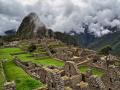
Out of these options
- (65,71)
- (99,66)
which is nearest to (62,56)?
(99,66)

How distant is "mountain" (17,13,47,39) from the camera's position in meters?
152

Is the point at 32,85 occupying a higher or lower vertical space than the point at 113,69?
lower

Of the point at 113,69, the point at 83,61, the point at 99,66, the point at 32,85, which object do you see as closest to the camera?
the point at 113,69

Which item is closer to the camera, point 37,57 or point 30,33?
point 37,57

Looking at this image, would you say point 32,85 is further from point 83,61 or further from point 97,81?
point 83,61

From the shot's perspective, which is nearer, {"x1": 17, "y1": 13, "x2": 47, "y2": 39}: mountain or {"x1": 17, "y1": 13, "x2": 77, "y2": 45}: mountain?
{"x1": 17, "y1": 13, "x2": 77, "y2": 45}: mountain

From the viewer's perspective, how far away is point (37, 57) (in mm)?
64562

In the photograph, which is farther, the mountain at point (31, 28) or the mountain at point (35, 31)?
the mountain at point (31, 28)

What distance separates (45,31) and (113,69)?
140 m

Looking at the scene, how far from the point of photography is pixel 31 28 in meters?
161

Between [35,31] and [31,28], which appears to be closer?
[35,31]

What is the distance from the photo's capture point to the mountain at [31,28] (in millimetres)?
152500

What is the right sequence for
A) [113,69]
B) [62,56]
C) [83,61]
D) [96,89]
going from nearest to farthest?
1. [96,89]
2. [113,69]
3. [83,61]
4. [62,56]

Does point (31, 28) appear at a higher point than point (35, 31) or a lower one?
higher
